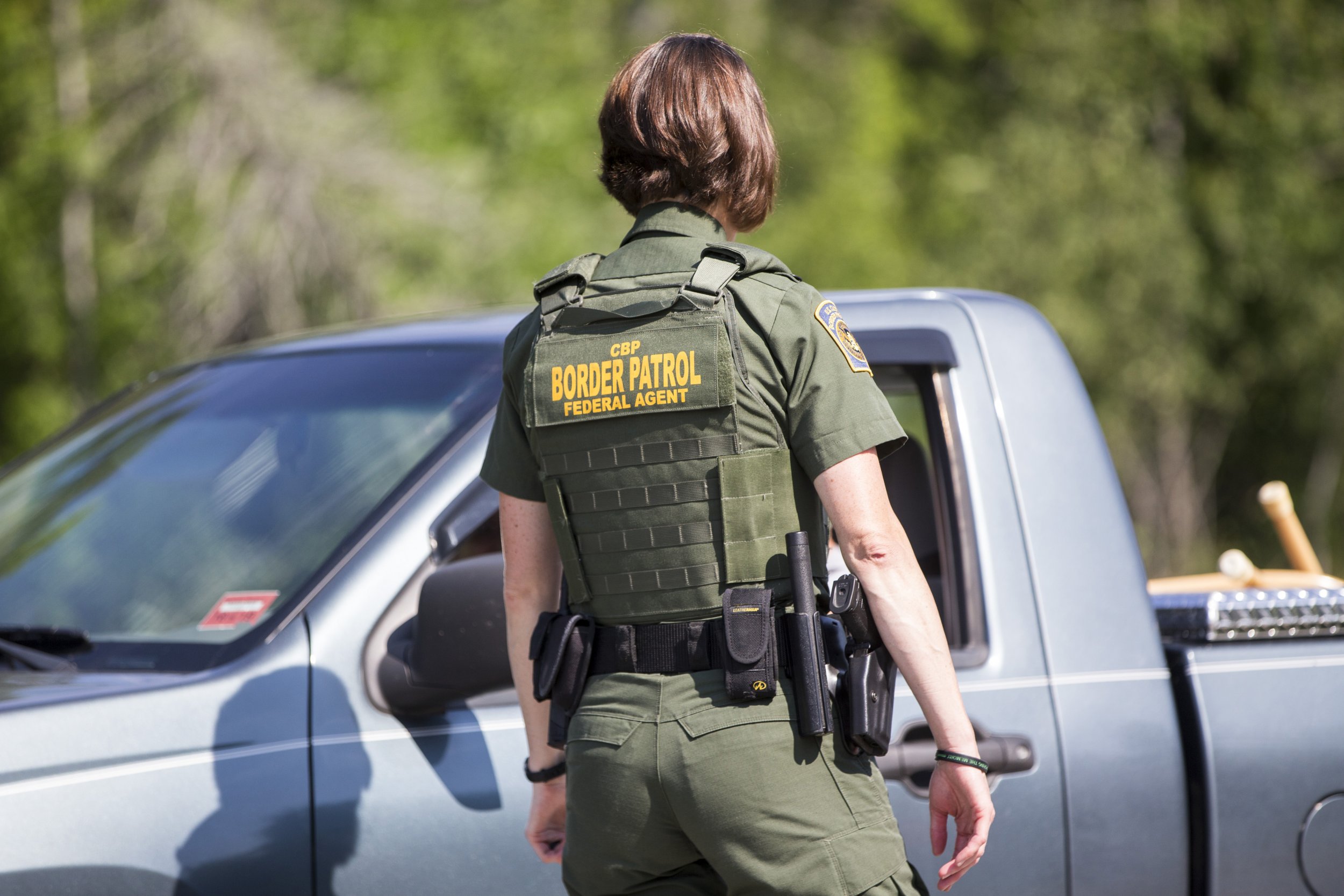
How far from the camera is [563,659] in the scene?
154cm

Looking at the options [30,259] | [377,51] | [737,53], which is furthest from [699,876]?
[377,51]

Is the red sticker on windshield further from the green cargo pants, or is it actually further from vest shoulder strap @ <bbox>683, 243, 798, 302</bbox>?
vest shoulder strap @ <bbox>683, 243, 798, 302</bbox>

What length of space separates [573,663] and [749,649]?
23 cm

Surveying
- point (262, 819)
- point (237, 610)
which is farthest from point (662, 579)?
point (237, 610)

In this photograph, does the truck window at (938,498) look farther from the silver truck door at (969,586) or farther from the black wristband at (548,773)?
the black wristband at (548,773)

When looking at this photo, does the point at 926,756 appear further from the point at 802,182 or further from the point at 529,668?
the point at 802,182

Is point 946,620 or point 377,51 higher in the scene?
point 377,51

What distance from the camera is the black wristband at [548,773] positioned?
5.58ft

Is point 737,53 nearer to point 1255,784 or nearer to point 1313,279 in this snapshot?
point 1255,784

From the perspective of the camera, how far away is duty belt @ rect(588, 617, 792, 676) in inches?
58.2

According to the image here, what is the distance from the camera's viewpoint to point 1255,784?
2.13 metres

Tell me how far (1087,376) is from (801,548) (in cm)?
1518

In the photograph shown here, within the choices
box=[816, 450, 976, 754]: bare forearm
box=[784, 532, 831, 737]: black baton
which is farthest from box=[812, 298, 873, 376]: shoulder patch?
box=[784, 532, 831, 737]: black baton

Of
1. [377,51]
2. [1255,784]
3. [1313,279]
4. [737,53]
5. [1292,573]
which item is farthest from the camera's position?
[1313,279]
